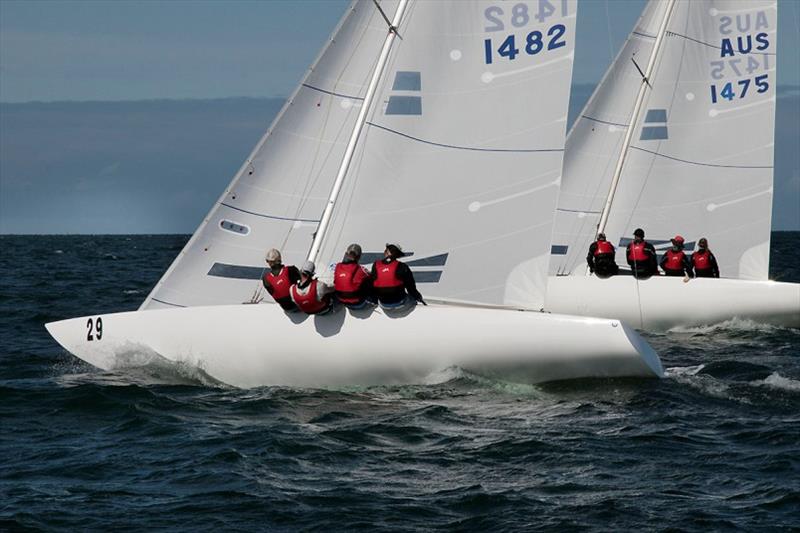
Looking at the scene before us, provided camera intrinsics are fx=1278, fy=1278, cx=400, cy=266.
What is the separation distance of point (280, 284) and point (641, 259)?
10.0 meters

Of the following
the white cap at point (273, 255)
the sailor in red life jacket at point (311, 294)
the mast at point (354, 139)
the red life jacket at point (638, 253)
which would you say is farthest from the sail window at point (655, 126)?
the sailor in red life jacket at point (311, 294)

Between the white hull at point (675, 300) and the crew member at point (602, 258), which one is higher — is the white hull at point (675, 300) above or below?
below

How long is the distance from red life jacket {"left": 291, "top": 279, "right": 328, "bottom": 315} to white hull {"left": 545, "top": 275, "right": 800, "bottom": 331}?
29.0ft

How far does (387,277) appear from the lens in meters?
13.0

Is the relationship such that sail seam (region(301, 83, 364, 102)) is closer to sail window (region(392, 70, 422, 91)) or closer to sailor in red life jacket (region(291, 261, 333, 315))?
sail window (region(392, 70, 422, 91))

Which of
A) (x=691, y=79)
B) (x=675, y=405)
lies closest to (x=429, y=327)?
(x=675, y=405)

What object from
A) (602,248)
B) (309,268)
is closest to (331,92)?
(309,268)

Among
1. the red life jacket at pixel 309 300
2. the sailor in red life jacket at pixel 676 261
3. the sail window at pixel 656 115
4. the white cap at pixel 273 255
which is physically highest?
the sail window at pixel 656 115

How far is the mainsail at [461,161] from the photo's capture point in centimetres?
1397

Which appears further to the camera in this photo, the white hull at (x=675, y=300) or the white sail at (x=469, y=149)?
the white hull at (x=675, y=300)

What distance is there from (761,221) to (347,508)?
17.2m

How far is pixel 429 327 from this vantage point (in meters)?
13.1

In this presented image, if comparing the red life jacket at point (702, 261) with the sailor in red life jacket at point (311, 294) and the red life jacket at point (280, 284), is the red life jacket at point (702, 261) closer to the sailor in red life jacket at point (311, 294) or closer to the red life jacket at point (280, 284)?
the sailor in red life jacket at point (311, 294)

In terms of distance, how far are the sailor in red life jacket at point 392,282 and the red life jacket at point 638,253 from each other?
924cm
